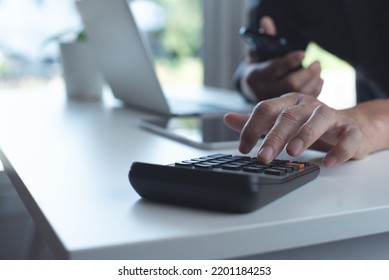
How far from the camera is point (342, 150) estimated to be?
0.58 metres

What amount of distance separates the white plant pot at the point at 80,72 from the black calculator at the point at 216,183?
36.4 inches

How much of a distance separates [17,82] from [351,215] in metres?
1.93

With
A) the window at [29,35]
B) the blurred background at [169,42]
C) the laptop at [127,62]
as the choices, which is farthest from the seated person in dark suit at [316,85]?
the window at [29,35]

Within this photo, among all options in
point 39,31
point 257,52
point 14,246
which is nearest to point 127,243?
point 257,52

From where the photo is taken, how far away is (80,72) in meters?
A: 1.35

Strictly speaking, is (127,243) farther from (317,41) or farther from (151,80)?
(317,41)

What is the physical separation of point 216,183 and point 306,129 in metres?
0.17

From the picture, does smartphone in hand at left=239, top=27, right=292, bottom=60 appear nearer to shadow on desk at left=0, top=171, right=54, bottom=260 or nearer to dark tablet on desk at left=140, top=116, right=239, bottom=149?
dark tablet on desk at left=140, top=116, right=239, bottom=149

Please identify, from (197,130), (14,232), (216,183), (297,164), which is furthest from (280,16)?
(216,183)

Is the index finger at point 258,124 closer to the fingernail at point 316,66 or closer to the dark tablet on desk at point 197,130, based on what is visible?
the dark tablet on desk at point 197,130

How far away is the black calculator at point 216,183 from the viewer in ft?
1.35

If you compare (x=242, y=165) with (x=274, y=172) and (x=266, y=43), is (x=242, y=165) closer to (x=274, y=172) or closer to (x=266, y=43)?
(x=274, y=172)

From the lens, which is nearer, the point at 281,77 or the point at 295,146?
the point at 295,146

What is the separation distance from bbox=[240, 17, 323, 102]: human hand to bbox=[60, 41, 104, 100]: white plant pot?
41 cm
